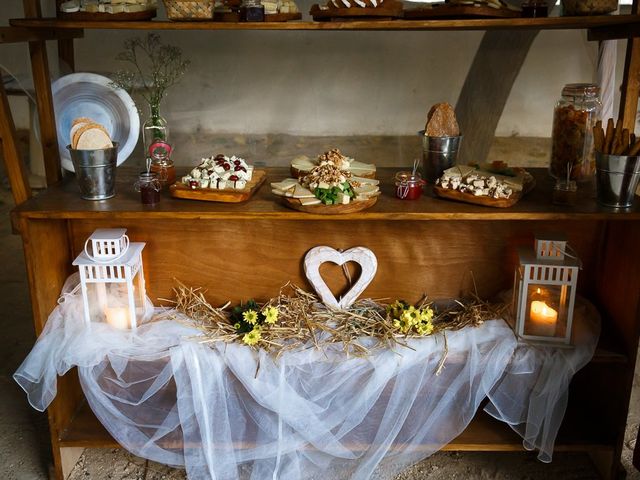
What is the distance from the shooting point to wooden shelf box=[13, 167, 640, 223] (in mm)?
2211

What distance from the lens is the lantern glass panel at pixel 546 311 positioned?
7.90 feet

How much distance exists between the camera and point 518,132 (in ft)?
20.9

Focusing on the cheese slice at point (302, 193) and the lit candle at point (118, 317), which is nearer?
the cheese slice at point (302, 193)

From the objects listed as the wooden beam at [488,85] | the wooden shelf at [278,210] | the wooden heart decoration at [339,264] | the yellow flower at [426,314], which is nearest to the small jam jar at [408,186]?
the wooden shelf at [278,210]

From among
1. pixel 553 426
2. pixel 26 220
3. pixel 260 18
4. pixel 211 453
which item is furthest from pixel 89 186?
pixel 553 426

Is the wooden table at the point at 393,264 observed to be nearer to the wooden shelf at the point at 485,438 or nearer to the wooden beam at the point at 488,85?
the wooden shelf at the point at 485,438

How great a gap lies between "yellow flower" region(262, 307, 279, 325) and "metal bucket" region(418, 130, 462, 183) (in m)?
0.72

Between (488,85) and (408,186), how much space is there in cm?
216

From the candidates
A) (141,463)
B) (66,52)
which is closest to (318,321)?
(141,463)

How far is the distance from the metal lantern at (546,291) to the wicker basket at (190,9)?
4.21 feet

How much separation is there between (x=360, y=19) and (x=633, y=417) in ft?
6.59

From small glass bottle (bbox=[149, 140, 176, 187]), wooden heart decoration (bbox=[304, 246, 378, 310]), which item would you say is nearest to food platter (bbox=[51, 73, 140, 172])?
small glass bottle (bbox=[149, 140, 176, 187])

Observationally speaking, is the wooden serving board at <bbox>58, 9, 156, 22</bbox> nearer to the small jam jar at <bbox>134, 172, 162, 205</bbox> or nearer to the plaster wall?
the small jam jar at <bbox>134, 172, 162, 205</bbox>

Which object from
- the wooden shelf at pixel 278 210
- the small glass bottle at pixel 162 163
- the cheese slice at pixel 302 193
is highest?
the small glass bottle at pixel 162 163
